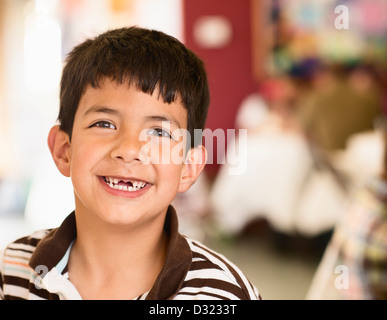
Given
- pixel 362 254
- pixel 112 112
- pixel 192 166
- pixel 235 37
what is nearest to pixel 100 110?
pixel 112 112

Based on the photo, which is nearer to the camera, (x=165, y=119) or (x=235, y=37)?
(x=165, y=119)

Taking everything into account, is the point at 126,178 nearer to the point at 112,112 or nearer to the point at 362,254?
the point at 112,112

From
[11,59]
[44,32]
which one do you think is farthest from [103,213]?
[11,59]

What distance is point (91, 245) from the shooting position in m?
0.66

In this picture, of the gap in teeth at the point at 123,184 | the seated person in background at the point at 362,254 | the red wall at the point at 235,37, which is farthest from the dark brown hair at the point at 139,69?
the red wall at the point at 235,37

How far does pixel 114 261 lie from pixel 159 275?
0.29 feet

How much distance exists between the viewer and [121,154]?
0.57m

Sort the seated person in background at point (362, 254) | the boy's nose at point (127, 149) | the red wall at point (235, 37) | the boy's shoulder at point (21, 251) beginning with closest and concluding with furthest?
the boy's nose at point (127, 149) < the boy's shoulder at point (21, 251) < the seated person in background at point (362, 254) < the red wall at point (235, 37)

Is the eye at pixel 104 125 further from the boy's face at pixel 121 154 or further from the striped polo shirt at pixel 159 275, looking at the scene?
the striped polo shirt at pixel 159 275

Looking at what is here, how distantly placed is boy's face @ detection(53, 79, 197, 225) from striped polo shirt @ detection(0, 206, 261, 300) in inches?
2.8

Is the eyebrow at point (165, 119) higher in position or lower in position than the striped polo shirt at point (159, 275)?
higher

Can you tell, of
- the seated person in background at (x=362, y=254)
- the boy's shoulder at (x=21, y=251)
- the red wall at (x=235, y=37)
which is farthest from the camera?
the red wall at (x=235, y=37)

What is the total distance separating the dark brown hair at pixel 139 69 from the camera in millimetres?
604
